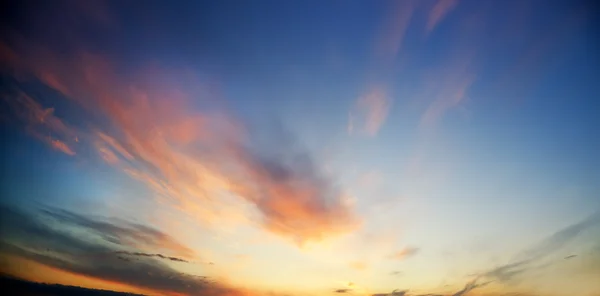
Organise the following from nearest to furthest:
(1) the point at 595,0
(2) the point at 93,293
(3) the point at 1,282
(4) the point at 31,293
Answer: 1. (1) the point at 595,0
2. (3) the point at 1,282
3. (4) the point at 31,293
4. (2) the point at 93,293

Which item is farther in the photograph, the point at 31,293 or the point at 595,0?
the point at 31,293

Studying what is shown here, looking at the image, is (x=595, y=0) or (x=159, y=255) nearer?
(x=595, y=0)

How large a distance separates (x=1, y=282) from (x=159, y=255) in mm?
7372

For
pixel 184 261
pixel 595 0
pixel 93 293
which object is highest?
pixel 595 0

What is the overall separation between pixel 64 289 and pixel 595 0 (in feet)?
108

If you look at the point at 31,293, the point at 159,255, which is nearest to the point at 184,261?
the point at 159,255

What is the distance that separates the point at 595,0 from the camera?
8883 millimetres

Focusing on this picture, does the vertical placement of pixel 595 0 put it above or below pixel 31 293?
above

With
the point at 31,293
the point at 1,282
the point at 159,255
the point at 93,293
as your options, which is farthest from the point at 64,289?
the point at 159,255

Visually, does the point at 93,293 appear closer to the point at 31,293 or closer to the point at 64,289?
the point at 64,289

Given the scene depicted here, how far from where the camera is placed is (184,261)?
1827 centimetres

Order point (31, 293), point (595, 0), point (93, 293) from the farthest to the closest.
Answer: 1. point (93, 293)
2. point (31, 293)
3. point (595, 0)

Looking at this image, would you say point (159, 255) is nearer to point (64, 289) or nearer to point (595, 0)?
point (64, 289)

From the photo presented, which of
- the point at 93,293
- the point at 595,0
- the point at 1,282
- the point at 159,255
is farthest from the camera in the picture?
the point at 93,293
